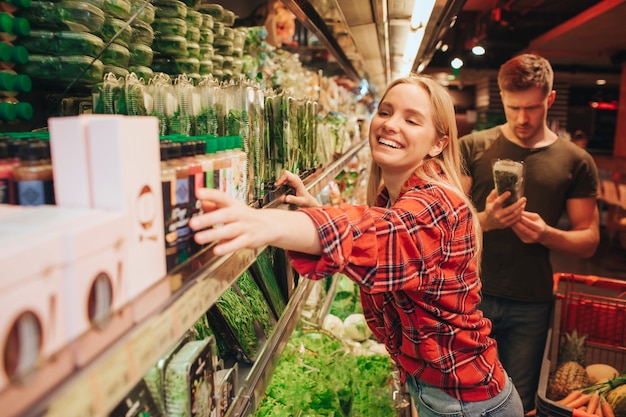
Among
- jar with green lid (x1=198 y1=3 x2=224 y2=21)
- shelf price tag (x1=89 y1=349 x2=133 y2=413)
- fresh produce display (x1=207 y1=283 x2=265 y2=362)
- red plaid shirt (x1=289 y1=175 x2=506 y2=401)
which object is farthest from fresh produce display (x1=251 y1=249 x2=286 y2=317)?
shelf price tag (x1=89 y1=349 x2=133 y2=413)

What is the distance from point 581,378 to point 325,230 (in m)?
2.20

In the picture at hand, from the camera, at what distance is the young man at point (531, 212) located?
8.58 ft

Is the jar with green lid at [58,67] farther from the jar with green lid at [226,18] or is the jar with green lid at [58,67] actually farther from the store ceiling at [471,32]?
the jar with green lid at [226,18]

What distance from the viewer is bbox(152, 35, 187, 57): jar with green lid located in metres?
1.65

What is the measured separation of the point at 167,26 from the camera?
5.41ft

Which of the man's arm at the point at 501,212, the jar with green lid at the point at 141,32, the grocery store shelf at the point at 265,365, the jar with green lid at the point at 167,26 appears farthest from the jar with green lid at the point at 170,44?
the man's arm at the point at 501,212

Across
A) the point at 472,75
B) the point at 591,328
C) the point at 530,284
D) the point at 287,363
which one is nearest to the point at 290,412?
the point at 287,363

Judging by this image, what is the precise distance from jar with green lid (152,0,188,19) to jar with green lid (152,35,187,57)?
0.07 meters

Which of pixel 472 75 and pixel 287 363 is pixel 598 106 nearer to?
pixel 472 75

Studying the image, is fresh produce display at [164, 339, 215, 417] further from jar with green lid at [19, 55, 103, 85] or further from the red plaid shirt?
jar with green lid at [19, 55, 103, 85]

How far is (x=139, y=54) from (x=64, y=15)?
10.8 inches

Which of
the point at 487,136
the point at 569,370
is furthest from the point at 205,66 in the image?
the point at 569,370

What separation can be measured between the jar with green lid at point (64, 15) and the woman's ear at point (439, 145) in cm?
101

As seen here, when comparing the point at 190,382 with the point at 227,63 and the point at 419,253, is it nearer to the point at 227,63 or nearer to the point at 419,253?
the point at 419,253
